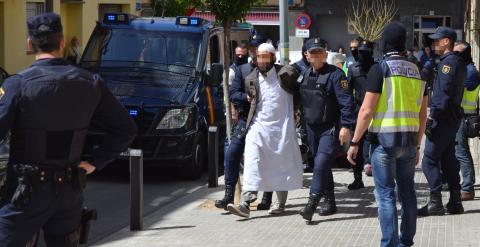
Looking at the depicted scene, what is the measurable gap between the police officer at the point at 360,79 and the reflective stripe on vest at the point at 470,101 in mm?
1030

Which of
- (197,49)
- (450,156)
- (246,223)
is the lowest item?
(246,223)

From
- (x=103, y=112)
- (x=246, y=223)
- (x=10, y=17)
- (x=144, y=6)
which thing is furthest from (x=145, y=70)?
(x=144, y=6)

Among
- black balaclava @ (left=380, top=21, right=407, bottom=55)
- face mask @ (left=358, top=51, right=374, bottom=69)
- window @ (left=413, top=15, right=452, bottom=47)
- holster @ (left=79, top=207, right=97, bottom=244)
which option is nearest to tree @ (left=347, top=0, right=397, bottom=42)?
window @ (left=413, top=15, right=452, bottom=47)

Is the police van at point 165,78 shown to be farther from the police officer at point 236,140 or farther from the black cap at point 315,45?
the black cap at point 315,45

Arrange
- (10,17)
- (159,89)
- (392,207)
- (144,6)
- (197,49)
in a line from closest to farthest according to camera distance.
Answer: (392,207) < (159,89) < (197,49) < (10,17) < (144,6)

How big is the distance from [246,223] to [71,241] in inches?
171

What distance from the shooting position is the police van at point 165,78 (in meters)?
11.7

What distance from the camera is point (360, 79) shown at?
34.8 feet

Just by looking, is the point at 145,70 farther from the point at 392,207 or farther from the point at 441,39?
the point at 392,207

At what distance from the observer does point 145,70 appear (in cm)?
1266

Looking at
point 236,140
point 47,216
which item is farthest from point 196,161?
point 47,216

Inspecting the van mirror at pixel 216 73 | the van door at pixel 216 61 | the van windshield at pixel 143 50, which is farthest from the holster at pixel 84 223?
the van door at pixel 216 61

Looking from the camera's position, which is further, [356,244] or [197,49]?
[197,49]

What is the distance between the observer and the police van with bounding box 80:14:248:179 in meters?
11.7
